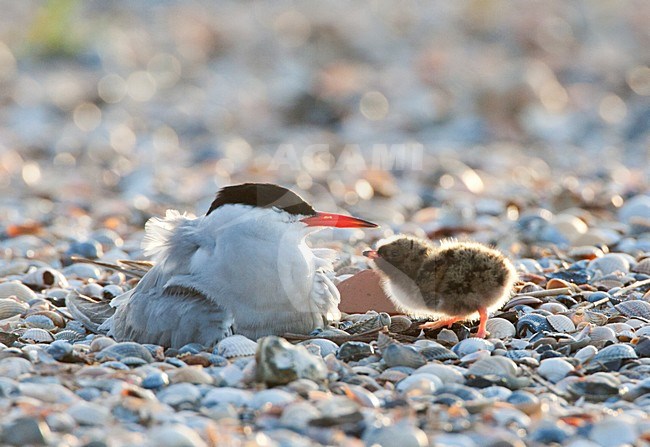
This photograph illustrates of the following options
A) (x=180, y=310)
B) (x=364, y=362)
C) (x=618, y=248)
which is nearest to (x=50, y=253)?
(x=180, y=310)

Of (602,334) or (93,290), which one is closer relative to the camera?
(602,334)

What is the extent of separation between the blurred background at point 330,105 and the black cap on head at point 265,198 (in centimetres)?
258

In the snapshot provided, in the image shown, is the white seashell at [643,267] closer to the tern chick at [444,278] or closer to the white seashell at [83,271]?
the tern chick at [444,278]

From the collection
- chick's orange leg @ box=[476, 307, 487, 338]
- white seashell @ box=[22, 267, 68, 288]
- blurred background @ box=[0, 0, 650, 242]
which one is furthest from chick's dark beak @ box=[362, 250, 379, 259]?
blurred background @ box=[0, 0, 650, 242]

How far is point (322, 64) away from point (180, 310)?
8.87 m

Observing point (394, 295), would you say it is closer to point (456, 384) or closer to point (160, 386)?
point (456, 384)

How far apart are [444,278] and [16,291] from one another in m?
1.80

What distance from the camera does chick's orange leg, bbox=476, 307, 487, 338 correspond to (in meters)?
3.72

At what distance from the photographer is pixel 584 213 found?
616cm

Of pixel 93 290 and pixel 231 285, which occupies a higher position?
pixel 231 285

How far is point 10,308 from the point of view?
4.09 meters

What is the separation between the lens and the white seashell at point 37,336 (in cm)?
370

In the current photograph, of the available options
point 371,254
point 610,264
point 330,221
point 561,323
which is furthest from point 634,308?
point 330,221

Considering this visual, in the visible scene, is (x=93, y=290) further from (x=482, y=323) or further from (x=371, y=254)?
(x=482, y=323)
